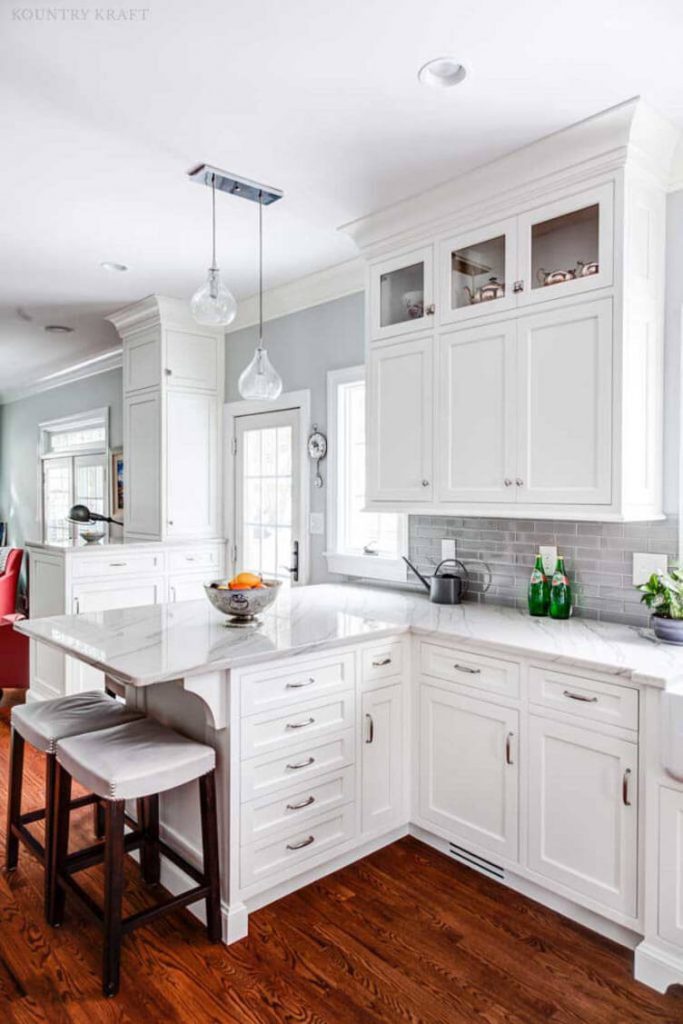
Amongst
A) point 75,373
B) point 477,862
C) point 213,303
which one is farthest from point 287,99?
point 75,373

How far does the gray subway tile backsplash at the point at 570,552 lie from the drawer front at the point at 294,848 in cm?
116

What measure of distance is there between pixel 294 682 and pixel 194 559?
246 cm

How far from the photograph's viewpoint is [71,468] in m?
6.53

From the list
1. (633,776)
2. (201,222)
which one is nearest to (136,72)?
(201,222)

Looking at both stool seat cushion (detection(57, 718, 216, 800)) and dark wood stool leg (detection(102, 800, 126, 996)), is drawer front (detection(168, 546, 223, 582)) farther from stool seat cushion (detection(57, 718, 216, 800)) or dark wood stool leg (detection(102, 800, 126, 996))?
dark wood stool leg (detection(102, 800, 126, 996))

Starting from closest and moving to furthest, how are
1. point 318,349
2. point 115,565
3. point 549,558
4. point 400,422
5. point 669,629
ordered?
point 669,629
point 549,558
point 400,422
point 318,349
point 115,565

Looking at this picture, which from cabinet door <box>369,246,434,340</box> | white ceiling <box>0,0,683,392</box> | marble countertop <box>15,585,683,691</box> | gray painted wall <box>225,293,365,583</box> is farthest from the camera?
gray painted wall <box>225,293,365,583</box>

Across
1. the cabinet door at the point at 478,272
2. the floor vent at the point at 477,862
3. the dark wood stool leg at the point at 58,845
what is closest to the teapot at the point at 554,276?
the cabinet door at the point at 478,272

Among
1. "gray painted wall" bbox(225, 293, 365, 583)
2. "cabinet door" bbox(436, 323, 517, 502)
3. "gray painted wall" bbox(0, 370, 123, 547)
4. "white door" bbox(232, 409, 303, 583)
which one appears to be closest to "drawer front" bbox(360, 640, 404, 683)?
"cabinet door" bbox(436, 323, 517, 502)

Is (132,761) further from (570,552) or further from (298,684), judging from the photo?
(570,552)

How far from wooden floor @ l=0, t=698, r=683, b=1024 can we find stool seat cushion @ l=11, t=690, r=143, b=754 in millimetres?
547

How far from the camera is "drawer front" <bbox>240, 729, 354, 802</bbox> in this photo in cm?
214

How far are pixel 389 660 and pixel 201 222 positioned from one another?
214 cm

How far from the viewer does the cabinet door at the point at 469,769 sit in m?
2.31
